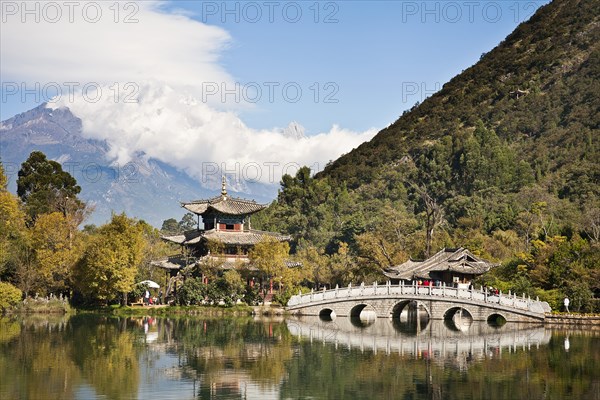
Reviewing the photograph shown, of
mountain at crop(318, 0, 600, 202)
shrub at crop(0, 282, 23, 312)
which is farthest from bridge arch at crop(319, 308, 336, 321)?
mountain at crop(318, 0, 600, 202)

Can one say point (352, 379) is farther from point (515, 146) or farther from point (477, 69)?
point (477, 69)

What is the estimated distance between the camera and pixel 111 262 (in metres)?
54.9

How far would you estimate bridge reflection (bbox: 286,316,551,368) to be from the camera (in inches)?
1543

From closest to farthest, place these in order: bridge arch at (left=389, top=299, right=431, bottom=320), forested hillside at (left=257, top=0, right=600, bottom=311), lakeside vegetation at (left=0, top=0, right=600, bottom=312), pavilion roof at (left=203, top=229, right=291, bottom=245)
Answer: lakeside vegetation at (left=0, top=0, right=600, bottom=312)
bridge arch at (left=389, top=299, right=431, bottom=320)
forested hillside at (left=257, top=0, right=600, bottom=311)
pavilion roof at (left=203, top=229, right=291, bottom=245)

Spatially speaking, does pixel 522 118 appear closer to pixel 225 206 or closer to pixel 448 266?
pixel 225 206

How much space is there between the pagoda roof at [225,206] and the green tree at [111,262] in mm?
8659

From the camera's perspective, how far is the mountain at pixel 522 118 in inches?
3912

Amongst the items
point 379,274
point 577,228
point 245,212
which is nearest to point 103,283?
point 245,212

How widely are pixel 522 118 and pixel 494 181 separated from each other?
19.8m

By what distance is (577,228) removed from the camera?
199 feet

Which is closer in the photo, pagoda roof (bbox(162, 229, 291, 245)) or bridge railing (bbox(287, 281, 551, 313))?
bridge railing (bbox(287, 281, 551, 313))

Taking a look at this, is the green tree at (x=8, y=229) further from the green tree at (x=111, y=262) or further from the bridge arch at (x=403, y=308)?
the bridge arch at (x=403, y=308)

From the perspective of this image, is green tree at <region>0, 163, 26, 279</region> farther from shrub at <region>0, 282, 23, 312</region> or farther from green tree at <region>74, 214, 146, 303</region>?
green tree at <region>74, 214, 146, 303</region>

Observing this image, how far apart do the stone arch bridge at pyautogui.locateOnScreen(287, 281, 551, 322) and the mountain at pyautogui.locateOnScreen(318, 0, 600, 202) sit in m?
38.3
